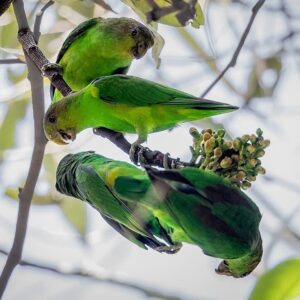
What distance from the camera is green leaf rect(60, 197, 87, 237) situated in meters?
3.13

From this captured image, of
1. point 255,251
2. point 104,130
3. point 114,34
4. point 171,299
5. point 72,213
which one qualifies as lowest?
point 72,213

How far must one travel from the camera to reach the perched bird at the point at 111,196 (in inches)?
68.0

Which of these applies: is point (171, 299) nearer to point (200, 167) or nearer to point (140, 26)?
point (200, 167)

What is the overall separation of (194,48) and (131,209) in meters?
1.67

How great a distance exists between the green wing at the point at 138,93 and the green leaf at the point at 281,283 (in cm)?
59

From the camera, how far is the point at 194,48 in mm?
3262

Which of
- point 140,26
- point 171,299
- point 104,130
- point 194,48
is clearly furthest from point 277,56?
point 171,299

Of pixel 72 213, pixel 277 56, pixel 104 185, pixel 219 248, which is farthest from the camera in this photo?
pixel 277 56

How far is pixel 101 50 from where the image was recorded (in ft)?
8.79

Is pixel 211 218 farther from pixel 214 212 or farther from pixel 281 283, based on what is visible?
pixel 281 283

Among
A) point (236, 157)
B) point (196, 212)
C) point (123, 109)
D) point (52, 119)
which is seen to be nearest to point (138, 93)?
point (123, 109)

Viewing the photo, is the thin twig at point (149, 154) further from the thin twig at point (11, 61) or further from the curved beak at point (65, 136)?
the thin twig at point (11, 61)

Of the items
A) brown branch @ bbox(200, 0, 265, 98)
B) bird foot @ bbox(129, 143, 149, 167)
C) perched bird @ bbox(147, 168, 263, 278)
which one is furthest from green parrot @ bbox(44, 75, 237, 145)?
perched bird @ bbox(147, 168, 263, 278)

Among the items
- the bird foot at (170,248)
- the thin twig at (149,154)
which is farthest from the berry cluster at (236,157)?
the bird foot at (170,248)
